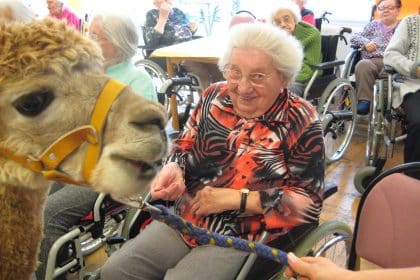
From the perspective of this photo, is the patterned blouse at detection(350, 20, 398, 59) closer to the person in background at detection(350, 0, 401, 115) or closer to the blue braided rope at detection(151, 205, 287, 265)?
the person in background at detection(350, 0, 401, 115)

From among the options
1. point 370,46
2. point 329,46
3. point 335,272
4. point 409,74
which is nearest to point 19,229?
point 335,272

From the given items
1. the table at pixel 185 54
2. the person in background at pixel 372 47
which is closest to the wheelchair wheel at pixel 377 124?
the person in background at pixel 372 47

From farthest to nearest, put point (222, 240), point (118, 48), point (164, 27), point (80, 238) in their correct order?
1. point (164, 27)
2. point (118, 48)
3. point (80, 238)
4. point (222, 240)

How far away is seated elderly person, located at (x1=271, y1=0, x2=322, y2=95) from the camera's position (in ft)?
11.5

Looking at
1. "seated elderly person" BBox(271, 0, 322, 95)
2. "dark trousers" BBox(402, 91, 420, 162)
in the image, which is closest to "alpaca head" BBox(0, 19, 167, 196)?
"dark trousers" BBox(402, 91, 420, 162)

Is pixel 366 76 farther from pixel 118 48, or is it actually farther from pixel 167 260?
pixel 167 260

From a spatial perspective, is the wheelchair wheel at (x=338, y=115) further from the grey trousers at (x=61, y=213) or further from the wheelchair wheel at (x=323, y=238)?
the grey trousers at (x=61, y=213)

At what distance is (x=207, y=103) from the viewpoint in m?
1.61

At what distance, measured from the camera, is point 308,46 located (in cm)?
355

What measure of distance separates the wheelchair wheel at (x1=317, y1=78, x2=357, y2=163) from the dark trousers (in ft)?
1.77

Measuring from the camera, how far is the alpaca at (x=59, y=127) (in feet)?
2.96

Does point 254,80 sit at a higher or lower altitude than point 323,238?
higher

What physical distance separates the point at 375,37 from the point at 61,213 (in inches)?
149

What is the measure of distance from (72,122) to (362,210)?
3.06ft
